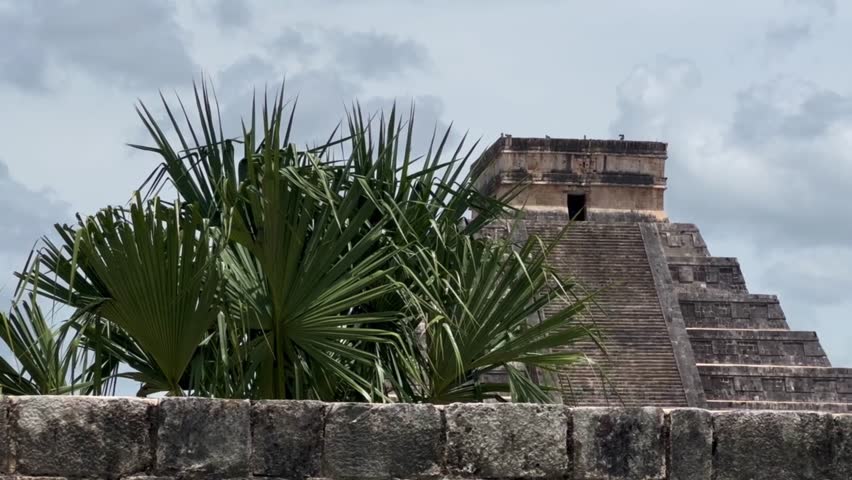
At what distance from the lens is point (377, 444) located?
612 cm

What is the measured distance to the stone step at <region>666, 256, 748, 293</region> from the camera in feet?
113

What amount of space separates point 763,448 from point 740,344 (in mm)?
26682

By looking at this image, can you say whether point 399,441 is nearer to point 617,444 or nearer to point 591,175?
point 617,444

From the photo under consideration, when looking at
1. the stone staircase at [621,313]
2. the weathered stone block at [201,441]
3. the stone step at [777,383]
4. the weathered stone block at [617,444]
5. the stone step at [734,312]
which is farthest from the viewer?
the stone step at [734,312]

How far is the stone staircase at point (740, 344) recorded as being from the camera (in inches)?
1216

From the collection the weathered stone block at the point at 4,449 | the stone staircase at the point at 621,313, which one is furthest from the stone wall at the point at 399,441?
the stone staircase at the point at 621,313

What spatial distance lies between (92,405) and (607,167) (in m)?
31.2

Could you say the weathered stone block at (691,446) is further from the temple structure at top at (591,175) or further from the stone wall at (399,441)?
the temple structure at top at (591,175)

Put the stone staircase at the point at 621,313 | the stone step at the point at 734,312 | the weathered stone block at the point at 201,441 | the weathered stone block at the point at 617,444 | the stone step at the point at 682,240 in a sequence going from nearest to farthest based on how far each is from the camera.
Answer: the weathered stone block at the point at 201,441 < the weathered stone block at the point at 617,444 < the stone staircase at the point at 621,313 < the stone step at the point at 734,312 < the stone step at the point at 682,240

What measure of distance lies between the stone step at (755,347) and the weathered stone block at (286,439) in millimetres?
26553

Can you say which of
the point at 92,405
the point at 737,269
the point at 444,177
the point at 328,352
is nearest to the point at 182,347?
the point at 328,352

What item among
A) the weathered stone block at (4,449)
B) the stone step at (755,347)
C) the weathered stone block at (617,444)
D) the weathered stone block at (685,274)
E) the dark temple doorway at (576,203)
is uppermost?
the dark temple doorway at (576,203)

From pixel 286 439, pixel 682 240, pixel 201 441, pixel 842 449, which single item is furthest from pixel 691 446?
pixel 682 240

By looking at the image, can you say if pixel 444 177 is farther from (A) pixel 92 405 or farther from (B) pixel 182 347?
(A) pixel 92 405
